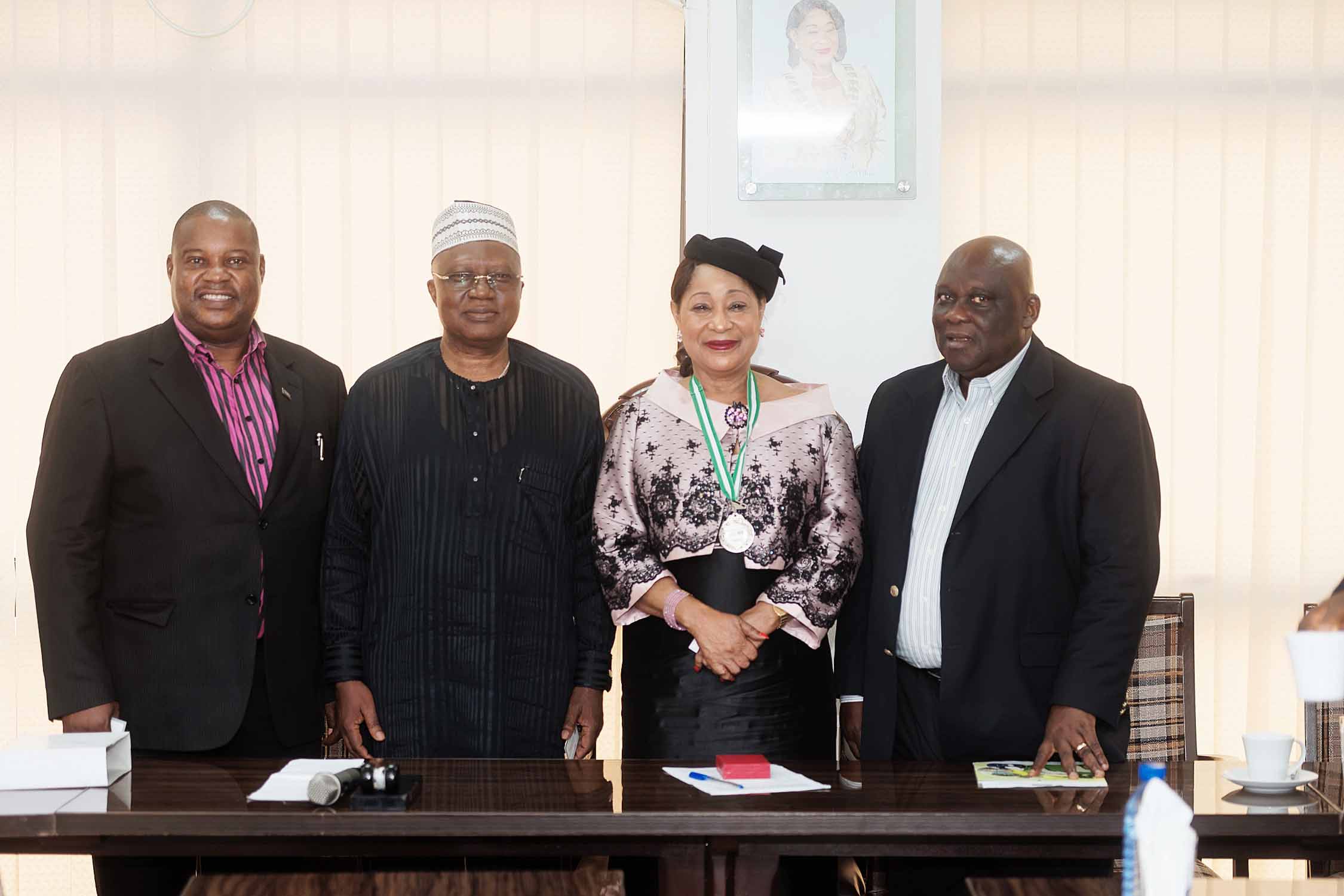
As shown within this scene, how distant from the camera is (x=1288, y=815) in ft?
7.22

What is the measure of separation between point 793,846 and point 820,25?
254cm

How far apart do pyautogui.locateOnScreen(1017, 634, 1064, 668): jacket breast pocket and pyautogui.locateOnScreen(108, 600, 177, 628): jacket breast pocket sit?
1982 mm

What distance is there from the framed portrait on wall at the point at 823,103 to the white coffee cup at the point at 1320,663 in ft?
7.08

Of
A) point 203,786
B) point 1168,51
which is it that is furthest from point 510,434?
point 1168,51

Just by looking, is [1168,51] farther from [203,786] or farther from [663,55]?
[203,786]

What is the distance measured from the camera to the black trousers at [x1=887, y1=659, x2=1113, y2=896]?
2.75m

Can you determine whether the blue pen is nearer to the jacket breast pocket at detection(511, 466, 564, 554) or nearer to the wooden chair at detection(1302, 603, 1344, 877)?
the jacket breast pocket at detection(511, 466, 564, 554)

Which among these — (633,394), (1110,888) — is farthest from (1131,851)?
(633,394)

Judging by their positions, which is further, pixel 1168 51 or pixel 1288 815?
pixel 1168 51

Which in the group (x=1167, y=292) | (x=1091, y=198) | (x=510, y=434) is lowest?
(x=510, y=434)

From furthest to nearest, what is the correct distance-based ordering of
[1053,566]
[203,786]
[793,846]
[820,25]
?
[820,25] < [1053,566] < [203,786] < [793,846]

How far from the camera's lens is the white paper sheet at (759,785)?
2.31m

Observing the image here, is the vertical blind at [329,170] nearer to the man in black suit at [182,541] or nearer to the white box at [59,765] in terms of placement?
the man in black suit at [182,541]

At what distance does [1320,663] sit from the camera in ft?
6.15
